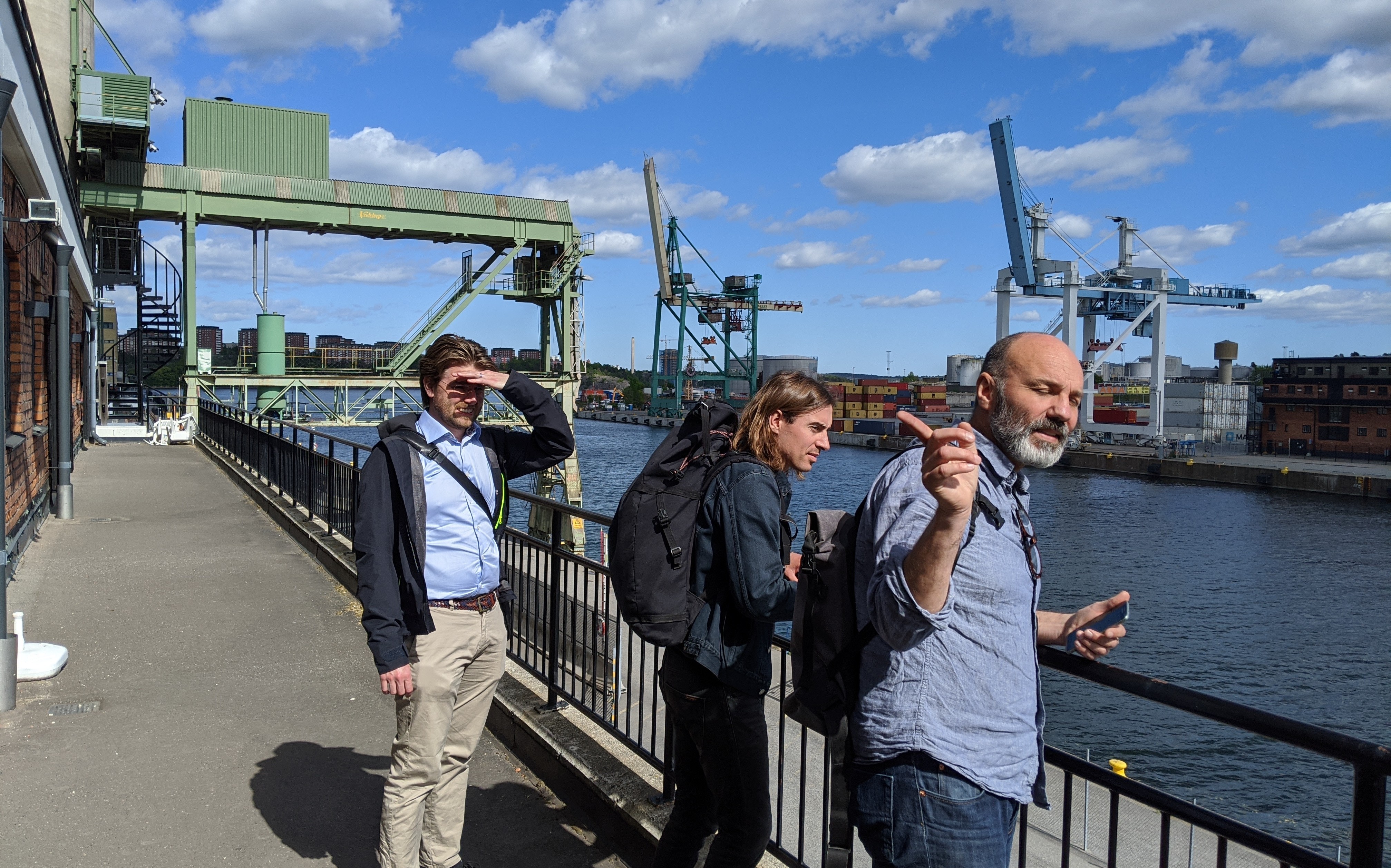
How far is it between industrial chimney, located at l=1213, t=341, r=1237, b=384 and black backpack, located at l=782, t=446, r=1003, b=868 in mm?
111366

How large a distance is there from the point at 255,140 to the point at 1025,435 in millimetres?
32415

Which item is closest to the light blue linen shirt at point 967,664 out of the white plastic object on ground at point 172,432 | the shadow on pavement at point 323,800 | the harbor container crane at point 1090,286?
the shadow on pavement at point 323,800

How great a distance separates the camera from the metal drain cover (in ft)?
15.8

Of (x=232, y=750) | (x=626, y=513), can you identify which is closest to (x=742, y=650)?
(x=626, y=513)

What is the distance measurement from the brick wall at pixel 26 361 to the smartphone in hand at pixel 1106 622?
8273mm

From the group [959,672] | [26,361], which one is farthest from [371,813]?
[26,361]

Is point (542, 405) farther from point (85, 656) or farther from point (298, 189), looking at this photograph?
point (298, 189)

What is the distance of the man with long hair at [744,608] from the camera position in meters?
2.36

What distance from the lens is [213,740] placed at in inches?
179

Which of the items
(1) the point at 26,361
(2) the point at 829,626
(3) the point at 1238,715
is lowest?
(3) the point at 1238,715

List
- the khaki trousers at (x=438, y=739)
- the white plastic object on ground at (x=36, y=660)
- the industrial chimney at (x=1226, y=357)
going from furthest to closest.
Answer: the industrial chimney at (x=1226, y=357) < the white plastic object on ground at (x=36, y=660) < the khaki trousers at (x=438, y=739)

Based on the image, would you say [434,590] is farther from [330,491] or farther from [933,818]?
[330,491]

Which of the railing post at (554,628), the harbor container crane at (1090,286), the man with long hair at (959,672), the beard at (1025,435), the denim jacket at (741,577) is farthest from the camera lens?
the harbor container crane at (1090,286)

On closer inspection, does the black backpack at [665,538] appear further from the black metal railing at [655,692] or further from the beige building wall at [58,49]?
the beige building wall at [58,49]
